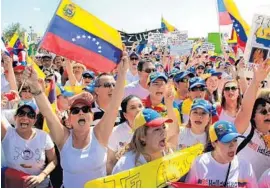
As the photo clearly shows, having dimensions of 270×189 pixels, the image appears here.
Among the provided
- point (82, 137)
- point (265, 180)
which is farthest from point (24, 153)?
point (265, 180)

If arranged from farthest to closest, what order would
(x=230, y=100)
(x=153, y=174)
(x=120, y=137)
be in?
(x=230, y=100) < (x=120, y=137) < (x=153, y=174)

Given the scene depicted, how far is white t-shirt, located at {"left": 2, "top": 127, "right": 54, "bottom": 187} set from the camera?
3957 millimetres

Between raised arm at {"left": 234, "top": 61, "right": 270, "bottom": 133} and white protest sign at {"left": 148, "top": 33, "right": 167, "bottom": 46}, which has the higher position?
white protest sign at {"left": 148, "top": 33, "right": 167, "bottom": 46}

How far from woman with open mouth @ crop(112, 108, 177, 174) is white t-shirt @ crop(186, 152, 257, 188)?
311 mm

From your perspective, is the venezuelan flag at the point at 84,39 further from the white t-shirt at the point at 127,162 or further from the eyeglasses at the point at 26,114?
the white t-shirt at the point at 127,162

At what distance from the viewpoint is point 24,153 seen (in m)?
3.98

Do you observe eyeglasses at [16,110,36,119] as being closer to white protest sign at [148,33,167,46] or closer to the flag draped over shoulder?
the flag draped over shoulder

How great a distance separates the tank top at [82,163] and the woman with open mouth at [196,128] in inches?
35.8

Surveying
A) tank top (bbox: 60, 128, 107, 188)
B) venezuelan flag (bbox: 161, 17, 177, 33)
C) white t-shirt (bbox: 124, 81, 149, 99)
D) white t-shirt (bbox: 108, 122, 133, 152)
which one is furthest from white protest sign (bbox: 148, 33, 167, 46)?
tank top (bbox: 60, 128, 107, 188)

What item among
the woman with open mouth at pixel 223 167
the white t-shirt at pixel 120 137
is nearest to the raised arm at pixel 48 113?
the white t-shirt at pixel 120 137

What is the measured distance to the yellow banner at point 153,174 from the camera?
3010mm

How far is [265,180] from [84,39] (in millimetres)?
2458

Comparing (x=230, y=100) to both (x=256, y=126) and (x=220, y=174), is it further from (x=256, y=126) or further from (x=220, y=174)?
(x=220, y=174)

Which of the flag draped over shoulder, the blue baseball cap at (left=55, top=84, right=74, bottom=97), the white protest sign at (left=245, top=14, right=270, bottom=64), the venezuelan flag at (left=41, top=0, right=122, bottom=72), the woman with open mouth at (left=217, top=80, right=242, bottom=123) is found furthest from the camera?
the flag draped over shoulder
